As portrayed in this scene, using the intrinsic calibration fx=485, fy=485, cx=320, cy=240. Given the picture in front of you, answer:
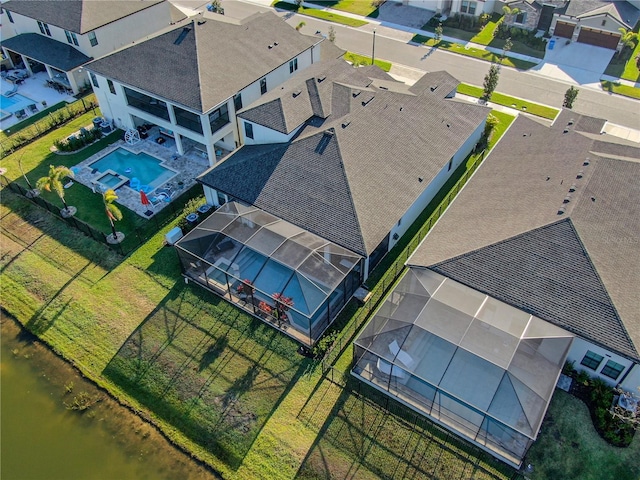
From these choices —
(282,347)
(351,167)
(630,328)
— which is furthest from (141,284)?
(630,328)

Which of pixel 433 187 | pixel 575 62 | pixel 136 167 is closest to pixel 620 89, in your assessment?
pixel 575 62

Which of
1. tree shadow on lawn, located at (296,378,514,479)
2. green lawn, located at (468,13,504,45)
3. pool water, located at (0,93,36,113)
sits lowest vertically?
tree shadow on lawn, located at (296,378,514,479)

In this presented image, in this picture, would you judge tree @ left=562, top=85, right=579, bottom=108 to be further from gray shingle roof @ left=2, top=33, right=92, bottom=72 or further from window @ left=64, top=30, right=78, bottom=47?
window @ left=64, top=30, right=78, bottom=47

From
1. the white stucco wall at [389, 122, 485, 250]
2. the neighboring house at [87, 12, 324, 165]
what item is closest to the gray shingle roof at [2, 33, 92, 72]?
the neighboring house at [87, 12, 324, 165]

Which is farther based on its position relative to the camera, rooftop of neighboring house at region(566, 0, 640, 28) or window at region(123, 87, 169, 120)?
rooftop of neighboring house at region(566, 0, 640, 28)

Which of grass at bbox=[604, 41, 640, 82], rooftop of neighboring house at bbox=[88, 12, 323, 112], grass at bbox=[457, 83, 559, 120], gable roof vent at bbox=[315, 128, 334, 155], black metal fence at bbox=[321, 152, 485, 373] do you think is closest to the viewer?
black metal fence at bbox=[321, 152, 485, 373]

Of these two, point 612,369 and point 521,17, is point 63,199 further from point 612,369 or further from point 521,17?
point 521,17

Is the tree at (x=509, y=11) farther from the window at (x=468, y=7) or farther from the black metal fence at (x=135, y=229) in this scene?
the black metal fence at (x=135, y=229)
